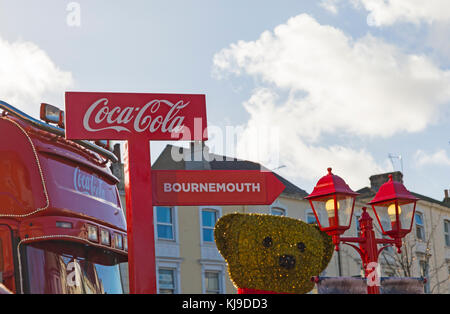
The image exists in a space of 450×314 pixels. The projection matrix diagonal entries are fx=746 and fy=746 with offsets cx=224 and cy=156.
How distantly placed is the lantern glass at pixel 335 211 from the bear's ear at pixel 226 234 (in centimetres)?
421

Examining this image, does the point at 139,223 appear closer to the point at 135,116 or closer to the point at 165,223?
the point at 135,116

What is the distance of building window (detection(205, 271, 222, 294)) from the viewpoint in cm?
3048

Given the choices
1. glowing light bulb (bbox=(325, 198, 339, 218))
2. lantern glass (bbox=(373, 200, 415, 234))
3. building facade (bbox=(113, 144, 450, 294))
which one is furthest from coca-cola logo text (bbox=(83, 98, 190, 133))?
building facade (bbox=(113, 144, 450, 294))

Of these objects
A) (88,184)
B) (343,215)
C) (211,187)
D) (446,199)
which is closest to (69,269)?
(88,184)

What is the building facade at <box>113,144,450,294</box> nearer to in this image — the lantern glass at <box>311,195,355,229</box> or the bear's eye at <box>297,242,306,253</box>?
the bear's eye at <box>297,242,306,253</box>

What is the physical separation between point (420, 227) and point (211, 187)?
30.5m

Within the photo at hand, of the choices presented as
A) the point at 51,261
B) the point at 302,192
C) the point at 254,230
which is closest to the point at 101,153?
the point at 51,261

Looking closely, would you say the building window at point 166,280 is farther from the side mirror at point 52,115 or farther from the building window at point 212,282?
the side mirror at point 52,115

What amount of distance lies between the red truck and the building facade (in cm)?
1279

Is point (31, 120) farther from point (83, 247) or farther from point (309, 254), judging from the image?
point (309, 254)

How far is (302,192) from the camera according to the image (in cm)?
3566

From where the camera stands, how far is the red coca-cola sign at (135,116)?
10.3 meters

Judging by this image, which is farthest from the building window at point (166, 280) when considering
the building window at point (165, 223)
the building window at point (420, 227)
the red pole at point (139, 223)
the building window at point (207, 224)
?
the red pole at point (139, 223)
